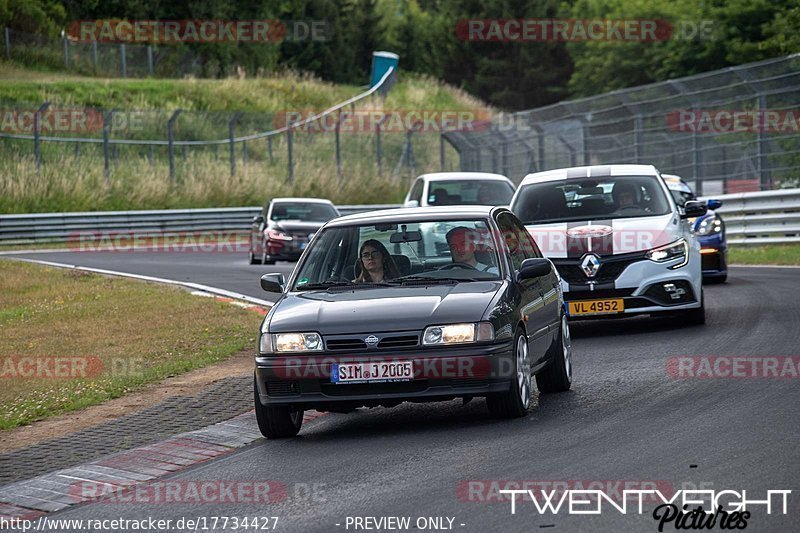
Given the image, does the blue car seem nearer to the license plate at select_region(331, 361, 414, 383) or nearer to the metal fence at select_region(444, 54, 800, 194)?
the metal fence at select_region(444, 54, 800, 194)

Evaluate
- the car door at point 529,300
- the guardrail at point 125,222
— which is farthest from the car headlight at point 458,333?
the guardrail at point 125,222

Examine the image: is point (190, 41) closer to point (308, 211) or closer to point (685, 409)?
point (308, 211)

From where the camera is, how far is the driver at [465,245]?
9.85 metres

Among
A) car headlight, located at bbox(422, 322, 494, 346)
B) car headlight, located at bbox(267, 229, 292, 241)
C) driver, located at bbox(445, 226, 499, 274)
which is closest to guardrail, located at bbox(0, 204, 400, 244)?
car headlight, located at bbox(267, 229, 292, 241)

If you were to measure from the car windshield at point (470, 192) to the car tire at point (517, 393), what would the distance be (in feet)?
45.3

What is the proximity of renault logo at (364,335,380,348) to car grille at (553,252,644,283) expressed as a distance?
5.31 m

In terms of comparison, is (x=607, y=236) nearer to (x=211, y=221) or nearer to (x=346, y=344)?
(x=346, y=344)

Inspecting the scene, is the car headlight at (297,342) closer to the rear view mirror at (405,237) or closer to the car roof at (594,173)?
the rear view mirror at (405,237)

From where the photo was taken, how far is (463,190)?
77.6 ft

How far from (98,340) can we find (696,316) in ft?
20.2

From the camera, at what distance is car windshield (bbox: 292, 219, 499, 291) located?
32.1 ft

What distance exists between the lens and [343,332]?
350 inches

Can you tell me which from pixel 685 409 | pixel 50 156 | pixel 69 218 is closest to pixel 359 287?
pixel 685 409

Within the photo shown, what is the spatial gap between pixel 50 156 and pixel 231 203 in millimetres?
5647
